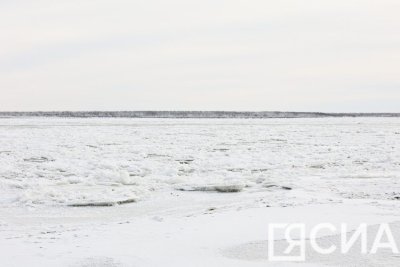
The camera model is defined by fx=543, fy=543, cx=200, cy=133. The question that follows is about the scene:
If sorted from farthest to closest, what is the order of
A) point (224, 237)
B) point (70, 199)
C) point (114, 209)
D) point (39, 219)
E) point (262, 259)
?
1. point (70, 199)
2. point (114, 209)
3. point (39, 219)
4. point (224, 237)
5. point (262, 259)

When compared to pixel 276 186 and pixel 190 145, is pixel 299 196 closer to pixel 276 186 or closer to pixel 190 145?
pixel 276 186

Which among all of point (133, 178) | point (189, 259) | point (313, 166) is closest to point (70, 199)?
point (133, 178)

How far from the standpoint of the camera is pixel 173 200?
26.0 ft

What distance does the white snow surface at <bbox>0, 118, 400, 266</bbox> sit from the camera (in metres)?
4.66

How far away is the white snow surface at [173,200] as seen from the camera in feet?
15.3

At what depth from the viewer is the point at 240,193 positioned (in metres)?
8.32

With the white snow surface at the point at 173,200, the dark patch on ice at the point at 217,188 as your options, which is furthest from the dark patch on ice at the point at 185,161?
the dark patch on ice at the point at 217,188

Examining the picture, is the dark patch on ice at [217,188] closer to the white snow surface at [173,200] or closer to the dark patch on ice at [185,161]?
the white snow surface at [173,200]

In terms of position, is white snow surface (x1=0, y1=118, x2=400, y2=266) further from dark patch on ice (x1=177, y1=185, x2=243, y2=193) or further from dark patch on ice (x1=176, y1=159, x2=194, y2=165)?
dark patch on ice (x1=176, y1=159, x2=194, y2=165)

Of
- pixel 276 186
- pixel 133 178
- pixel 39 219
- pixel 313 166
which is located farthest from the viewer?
pixel 313 166

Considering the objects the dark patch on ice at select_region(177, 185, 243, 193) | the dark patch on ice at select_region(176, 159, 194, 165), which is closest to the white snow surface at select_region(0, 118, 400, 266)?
the dark patch on ice at select_region(177, 185, 243, 193)

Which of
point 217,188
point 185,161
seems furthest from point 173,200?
point 185,161

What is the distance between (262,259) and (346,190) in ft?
14.5

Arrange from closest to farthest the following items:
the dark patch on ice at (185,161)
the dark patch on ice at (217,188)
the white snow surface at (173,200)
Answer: the white snow surface at (173,200) < the dark patch on ice at (217,188) < the dark patch on ice at (185,161)
